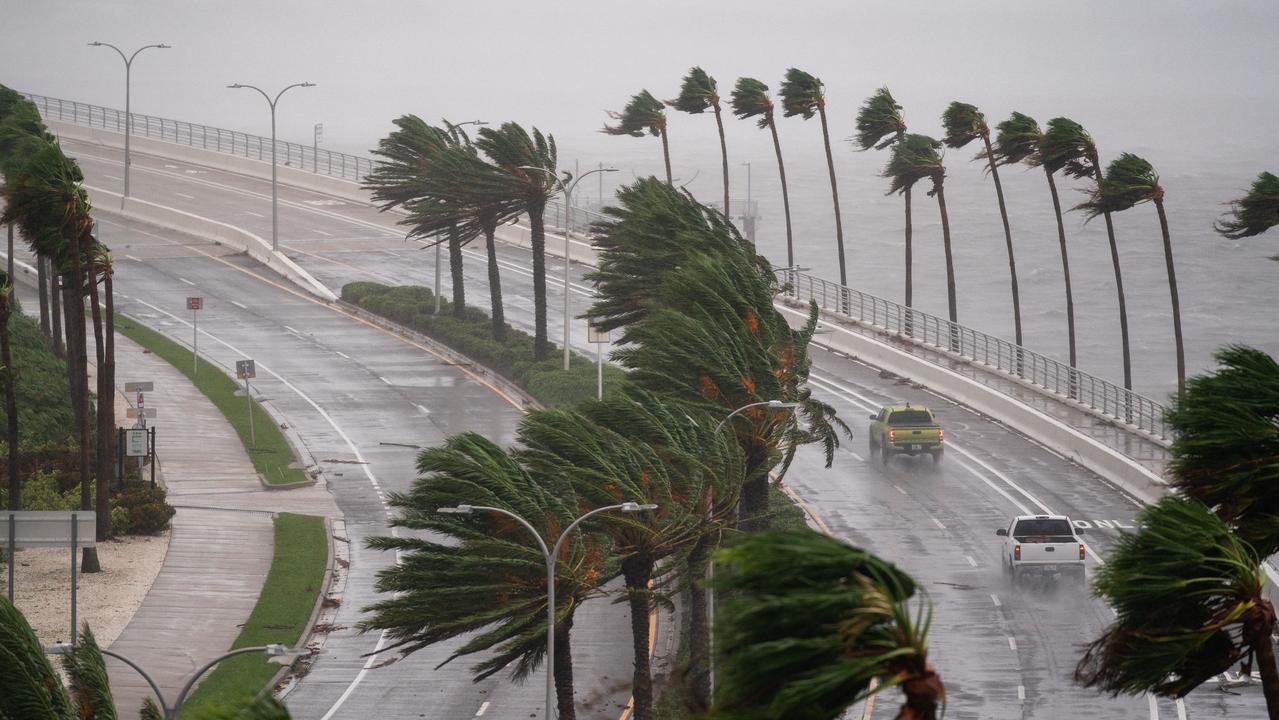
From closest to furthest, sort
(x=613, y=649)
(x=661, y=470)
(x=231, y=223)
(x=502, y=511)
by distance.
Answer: (x=502, y=511)
(x=661, y=470)
(x=613, y=649)
(x=231, y=223)

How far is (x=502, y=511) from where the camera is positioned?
2670 centimetres

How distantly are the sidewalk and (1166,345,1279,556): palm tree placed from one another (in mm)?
24734

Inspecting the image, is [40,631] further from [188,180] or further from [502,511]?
[188,180]

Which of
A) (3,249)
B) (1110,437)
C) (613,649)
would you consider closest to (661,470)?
(613,649)

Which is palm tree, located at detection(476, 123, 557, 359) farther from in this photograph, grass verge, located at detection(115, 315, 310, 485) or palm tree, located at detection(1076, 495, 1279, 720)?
palm tree, located at detection(1076, 495, 1279, 720)

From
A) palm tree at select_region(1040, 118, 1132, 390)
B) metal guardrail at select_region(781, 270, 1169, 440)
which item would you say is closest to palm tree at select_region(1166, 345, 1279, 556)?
metal guardrail at select_region(781, 270, 1169, 440)

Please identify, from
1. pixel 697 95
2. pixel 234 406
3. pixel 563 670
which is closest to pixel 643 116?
pixel 697 95

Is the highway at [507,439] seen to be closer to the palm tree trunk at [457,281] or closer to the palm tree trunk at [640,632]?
the palm tree trunk at [640,632]

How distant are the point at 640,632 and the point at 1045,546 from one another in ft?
43.4

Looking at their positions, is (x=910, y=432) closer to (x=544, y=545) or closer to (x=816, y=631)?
(x=544, y=545)

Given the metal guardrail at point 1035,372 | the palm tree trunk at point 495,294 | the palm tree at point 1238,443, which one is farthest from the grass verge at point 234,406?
the palm tree at point 1238,443

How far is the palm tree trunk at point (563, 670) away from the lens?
95.7ft

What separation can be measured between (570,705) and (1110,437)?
30.0 meters

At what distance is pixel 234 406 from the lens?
5888cm
